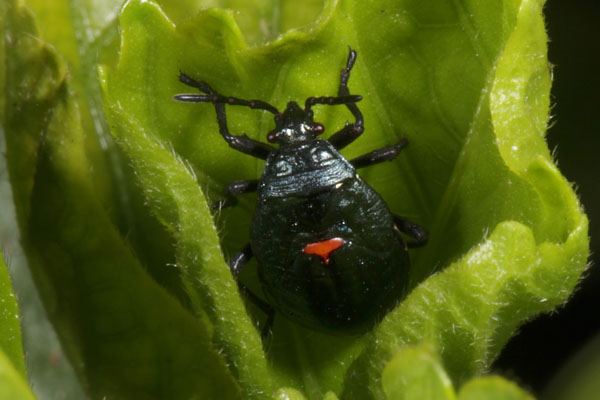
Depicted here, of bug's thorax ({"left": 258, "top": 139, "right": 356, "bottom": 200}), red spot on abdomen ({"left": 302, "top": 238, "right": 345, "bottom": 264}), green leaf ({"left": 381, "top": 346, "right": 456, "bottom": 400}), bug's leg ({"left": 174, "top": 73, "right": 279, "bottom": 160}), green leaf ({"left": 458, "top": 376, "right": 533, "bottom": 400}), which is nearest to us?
green leaf ({"left": 458, "top": 376, "right": 533, "bottom": 400})

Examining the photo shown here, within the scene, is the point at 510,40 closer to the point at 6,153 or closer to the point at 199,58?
the point at 199,58

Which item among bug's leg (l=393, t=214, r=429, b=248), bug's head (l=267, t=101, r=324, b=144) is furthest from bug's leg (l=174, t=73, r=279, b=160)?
bug's leg (l=393, t=214, r=429, b=248)

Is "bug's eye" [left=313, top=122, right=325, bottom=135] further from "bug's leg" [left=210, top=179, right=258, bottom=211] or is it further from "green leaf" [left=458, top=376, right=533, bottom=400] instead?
"green leaf" [left=458, top=376, right=533, bottom=400]

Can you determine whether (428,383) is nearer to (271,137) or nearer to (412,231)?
(412,231)

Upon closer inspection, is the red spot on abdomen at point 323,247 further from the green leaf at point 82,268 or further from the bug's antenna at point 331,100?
the green leaf at point 82,268

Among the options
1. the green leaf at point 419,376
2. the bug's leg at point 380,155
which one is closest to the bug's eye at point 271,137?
the bug's leg at point 380,155

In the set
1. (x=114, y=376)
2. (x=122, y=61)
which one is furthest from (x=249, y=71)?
(x=114, y=376)

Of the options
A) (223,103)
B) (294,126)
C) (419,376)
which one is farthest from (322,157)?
(419,376)
